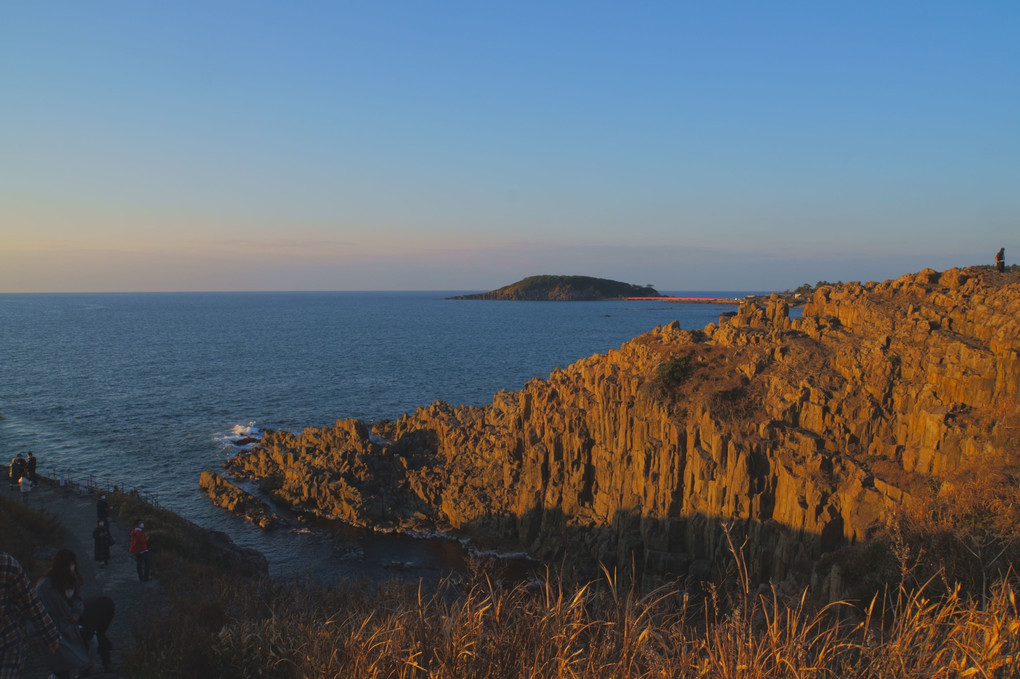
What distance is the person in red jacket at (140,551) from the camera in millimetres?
18000

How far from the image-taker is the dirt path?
12.3 m

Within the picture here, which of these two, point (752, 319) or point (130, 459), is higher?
point (752, 319)

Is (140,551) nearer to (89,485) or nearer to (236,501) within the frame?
(89,485)

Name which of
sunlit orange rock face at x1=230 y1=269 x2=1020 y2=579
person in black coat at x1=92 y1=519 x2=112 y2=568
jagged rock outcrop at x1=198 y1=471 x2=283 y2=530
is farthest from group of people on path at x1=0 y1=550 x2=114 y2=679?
jagged rock outcrop at x1=198 y1=471 x2=283 y2=530

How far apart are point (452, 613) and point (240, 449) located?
147 ft

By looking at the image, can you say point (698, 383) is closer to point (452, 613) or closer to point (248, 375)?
point (452, 613)

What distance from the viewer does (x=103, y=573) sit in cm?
1881

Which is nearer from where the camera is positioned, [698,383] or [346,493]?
[698,383]

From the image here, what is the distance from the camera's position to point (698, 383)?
28.3 meters

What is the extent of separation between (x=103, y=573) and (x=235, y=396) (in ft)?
161

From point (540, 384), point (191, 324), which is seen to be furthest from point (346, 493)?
point (191, 324)

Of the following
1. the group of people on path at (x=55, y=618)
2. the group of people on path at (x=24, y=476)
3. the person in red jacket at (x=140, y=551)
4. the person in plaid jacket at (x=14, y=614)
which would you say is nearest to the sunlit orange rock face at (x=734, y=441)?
the group of people on path at (x=55, y=618)

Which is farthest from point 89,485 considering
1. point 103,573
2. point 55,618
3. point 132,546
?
point 55,618

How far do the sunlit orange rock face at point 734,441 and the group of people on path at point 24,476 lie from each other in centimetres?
1312
